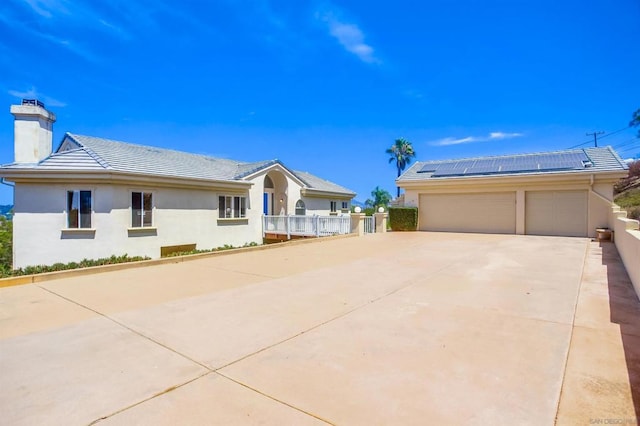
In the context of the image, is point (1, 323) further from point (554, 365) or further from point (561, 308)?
point (561, 308)

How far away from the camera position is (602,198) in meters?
15.1

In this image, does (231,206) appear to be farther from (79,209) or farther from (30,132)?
(30,132)

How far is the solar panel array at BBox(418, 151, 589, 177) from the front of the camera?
1656 centimetres

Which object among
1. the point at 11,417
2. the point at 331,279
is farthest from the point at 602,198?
the point at 11,417

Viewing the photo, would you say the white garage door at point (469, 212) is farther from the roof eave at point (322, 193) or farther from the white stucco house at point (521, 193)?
the roof eave at point (322, 193)

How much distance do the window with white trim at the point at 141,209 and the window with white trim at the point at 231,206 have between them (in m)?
3.69

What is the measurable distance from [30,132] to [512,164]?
23.1 meters

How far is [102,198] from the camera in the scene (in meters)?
12.3

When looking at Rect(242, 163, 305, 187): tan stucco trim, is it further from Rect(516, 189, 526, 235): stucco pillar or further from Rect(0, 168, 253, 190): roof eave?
Rect(516, 189, 526, 235): stucco pillar

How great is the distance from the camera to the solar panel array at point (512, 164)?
16562 millimetres

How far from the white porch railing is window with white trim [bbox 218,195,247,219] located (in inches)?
60.7

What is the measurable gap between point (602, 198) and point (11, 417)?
2005 centimetres

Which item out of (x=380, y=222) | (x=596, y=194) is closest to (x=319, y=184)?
(x=380, y=222)

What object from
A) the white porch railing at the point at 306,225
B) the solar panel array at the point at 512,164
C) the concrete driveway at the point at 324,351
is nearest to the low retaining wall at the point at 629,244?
the concrete driveway at the point at 324,351
